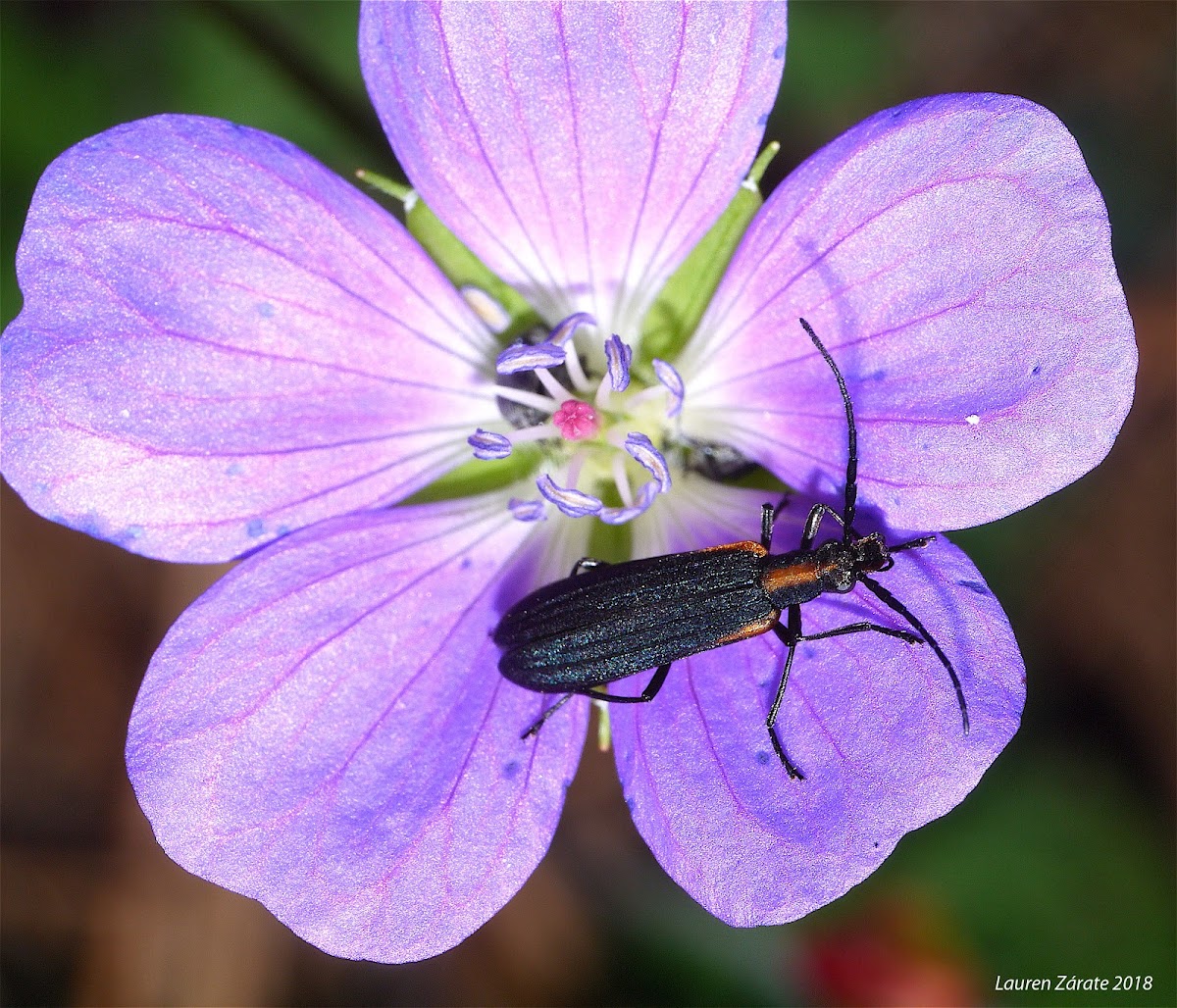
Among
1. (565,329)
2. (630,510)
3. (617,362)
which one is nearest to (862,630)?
(630,510)

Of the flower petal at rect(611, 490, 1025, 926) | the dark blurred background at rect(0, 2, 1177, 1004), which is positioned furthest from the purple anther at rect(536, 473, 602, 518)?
the dark blurred background at rect(0, 2, 1177, 1004)

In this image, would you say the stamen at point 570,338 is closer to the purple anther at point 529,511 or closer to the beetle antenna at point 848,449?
the purple anther at point 529,511

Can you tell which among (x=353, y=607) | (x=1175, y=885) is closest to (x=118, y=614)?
(x=353, y=607)

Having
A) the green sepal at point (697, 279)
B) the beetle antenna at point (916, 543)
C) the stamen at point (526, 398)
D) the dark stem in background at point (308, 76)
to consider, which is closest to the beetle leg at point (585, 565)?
the stamen at point (526, 398)

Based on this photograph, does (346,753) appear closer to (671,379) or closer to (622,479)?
(622,479)

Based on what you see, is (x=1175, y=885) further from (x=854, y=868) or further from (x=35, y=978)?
(x=35, y=978)

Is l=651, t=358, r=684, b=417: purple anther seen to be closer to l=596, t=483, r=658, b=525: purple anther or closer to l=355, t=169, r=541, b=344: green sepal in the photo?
l=596, t=483, r=658, b=525: purple anther
